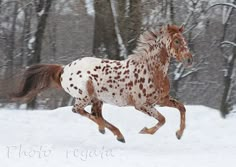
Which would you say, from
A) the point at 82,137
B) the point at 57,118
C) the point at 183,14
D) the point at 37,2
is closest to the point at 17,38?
the point at 37,2

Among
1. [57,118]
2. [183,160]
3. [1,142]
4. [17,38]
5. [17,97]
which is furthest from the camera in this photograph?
[17,38]

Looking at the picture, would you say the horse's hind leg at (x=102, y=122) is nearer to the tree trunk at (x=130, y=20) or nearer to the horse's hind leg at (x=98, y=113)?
the horse's hind leg at (x=98, y=113)

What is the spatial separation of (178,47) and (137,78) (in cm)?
74

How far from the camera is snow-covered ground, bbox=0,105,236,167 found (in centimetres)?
535

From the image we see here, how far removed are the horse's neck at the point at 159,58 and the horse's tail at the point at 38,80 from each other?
1494mm

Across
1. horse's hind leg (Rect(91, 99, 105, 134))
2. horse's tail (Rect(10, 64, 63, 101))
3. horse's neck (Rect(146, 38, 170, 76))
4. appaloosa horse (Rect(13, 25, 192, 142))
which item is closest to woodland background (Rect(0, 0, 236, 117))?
horse's tail (Rect(10, 64, 63, 101))

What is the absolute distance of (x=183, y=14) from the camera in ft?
59.2

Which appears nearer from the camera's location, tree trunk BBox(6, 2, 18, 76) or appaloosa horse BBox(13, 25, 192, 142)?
appaloosa horse BBox(13, 25, 192, 142)

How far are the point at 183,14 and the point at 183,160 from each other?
13.1 metres

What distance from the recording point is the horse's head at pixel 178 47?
22.5 feet

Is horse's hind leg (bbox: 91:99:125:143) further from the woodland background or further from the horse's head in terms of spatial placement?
the woodland background

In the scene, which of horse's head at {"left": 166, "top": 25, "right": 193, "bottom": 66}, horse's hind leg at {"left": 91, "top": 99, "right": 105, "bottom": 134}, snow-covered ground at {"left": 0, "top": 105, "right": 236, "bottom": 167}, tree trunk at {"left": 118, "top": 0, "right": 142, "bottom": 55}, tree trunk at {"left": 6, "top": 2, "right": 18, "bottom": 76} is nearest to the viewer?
snow-covered ground at {"left": 0, "top": 105, "right": 236, "bottom": 167}

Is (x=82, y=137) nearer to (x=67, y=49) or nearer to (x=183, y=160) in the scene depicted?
(x=183, y=160)

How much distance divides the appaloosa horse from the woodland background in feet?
8.11
